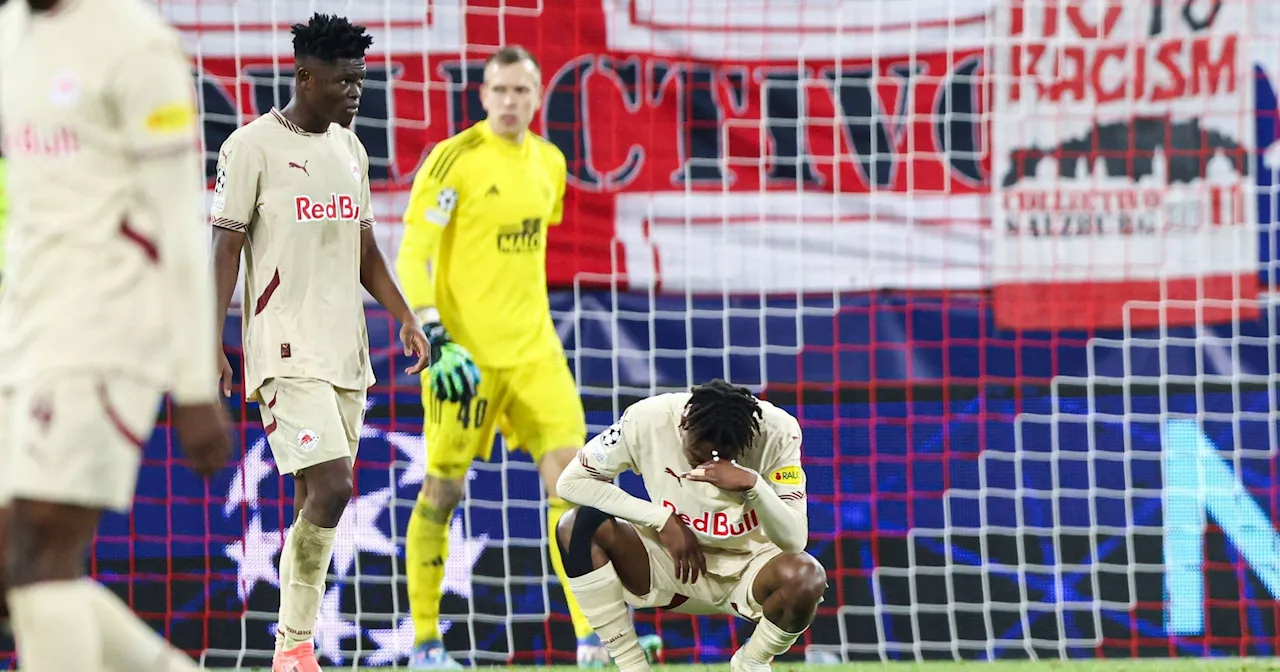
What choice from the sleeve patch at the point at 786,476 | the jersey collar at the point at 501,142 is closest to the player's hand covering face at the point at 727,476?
the sleeve patch at the point at 786,476

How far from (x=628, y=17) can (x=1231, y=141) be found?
7.79ft

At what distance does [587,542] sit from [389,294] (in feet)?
2.89

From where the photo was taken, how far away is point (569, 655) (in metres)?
6.46

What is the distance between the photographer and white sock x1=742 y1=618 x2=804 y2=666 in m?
4.34

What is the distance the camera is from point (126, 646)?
9.00ft

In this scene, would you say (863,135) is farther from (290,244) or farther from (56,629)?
(56,629)

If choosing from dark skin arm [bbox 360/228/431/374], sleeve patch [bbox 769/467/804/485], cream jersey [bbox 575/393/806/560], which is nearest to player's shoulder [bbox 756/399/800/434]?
cream jersey [bbox 575/393/806/560]

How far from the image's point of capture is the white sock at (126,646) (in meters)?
2.72

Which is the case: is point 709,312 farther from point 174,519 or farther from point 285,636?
point 285,636

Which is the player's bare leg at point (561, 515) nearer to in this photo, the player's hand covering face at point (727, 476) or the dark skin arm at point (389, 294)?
the dark skin arm at point (389, 294)

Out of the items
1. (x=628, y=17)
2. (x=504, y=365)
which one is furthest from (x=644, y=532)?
(x=628, y=17)

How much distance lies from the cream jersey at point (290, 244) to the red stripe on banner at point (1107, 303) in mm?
3031

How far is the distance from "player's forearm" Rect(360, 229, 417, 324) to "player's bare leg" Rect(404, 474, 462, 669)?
3.92 feet

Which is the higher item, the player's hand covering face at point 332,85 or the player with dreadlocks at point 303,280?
the player's hand covering face at point 332,85
